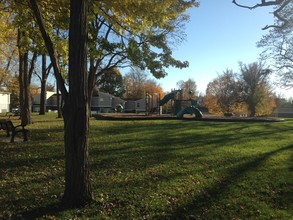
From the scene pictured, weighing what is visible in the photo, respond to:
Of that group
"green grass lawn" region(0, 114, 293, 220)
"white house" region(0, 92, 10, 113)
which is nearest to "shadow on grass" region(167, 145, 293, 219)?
"green grass lawn" region(0, 114, 293, 220)

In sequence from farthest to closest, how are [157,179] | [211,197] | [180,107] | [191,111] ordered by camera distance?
[180,107]
[191,111]
[157,179]
[211,197]

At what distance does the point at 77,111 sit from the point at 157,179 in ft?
9.64

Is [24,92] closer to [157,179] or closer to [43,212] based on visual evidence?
[157,179]

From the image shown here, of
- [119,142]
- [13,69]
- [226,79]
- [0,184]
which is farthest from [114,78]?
[0,184]

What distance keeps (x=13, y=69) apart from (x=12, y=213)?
35772 millimetres

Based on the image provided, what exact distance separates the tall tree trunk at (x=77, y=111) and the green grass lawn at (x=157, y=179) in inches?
16.7

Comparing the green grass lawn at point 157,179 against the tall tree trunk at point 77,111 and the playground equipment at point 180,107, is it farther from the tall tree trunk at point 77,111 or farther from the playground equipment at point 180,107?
the playground equipment at point 180,107

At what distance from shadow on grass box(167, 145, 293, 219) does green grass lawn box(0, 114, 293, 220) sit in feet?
0.06

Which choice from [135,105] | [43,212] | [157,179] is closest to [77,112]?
[43,212]

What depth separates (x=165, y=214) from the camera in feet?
19.6

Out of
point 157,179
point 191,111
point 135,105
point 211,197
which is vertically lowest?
point 211,197

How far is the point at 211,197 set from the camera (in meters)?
6.99

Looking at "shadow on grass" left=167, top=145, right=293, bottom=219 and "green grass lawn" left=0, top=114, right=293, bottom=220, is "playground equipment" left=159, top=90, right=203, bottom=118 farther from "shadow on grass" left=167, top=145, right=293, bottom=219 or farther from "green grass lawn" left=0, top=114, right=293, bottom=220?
"shadow on grass" left=167, top=145, right=293, bottom=219

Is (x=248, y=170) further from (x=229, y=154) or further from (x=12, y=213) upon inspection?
(x=12, y=213)
